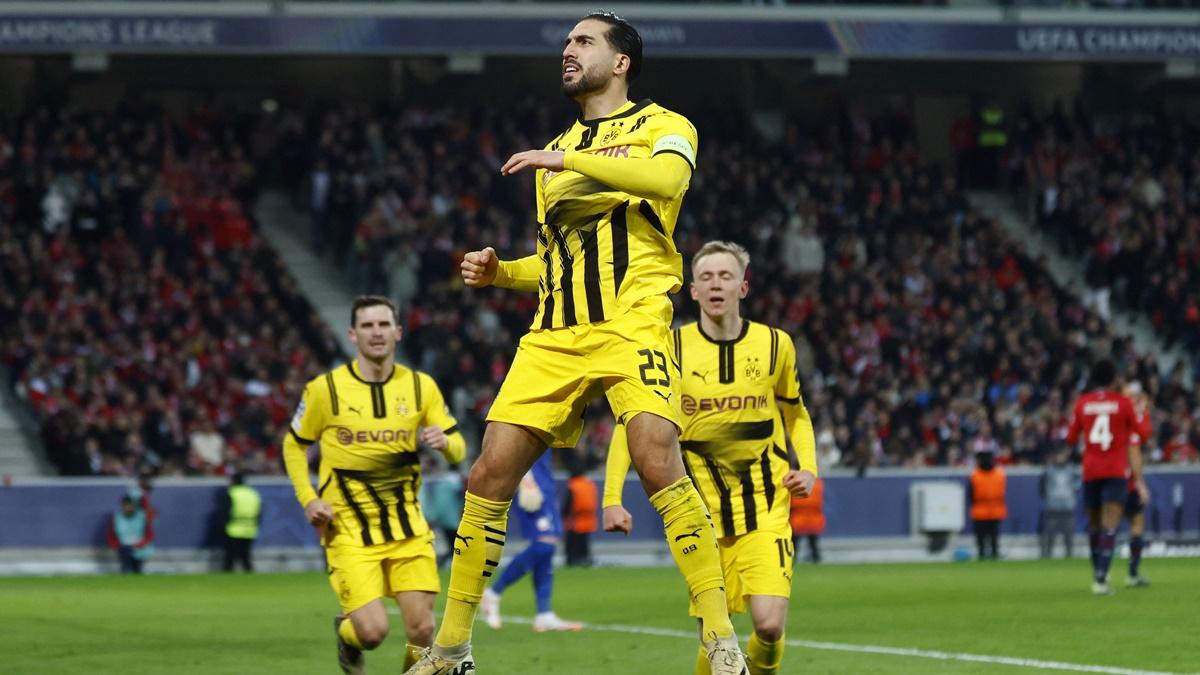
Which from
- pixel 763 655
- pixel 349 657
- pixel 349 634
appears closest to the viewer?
pixel 763 655

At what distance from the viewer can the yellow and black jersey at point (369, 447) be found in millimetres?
10484

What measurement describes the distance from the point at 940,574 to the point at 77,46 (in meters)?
15.6

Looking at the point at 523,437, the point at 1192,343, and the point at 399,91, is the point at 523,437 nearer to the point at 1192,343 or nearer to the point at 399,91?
the point at 1192,343

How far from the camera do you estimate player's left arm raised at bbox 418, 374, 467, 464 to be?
34.0ft

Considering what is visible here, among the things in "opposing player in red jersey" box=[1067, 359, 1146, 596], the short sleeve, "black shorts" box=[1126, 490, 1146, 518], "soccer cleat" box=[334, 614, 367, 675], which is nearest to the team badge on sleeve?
"soccer cleat" box=[334, 614, 367, 675]

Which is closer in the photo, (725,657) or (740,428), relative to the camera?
(725,657)

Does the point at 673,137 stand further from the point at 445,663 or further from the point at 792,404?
the point at 792,404

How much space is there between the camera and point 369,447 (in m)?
10.6

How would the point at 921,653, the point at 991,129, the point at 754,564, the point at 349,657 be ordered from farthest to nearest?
the point at 991,129 → the point at 921,653 → the point at 349,657 → the point at 754,564

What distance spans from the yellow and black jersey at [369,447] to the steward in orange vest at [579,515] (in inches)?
555

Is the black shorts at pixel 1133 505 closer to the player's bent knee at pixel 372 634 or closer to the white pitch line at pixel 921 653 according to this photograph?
the white pitch line at pixel 921 653

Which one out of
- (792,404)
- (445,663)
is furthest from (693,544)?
(792,404)

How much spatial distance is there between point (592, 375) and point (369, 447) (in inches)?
145

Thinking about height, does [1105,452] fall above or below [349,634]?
above
